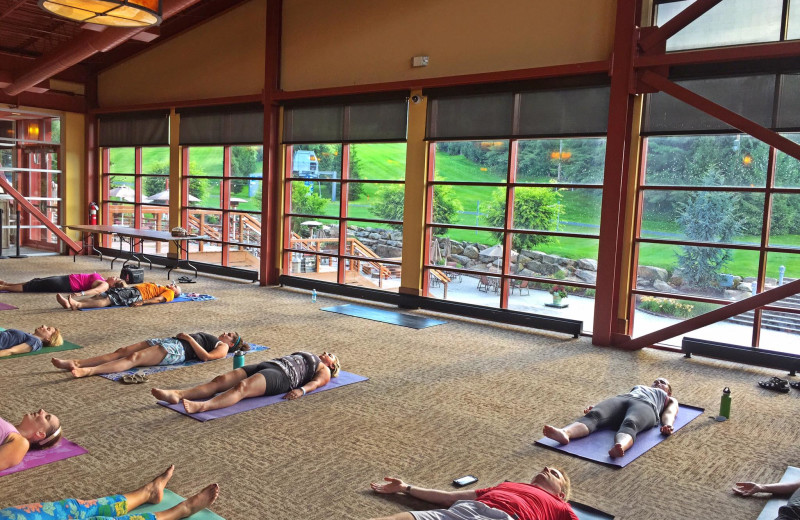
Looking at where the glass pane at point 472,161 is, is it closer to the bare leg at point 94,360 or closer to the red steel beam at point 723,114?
the red steel beam at point 723,114

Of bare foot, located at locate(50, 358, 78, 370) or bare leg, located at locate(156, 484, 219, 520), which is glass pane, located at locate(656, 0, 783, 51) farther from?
bare foot, located at locate(50, 358, 78, 370)

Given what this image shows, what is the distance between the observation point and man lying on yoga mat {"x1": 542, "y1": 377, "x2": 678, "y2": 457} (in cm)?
390

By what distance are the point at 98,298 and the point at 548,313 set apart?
16.5ft

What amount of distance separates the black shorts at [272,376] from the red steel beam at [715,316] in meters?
3.72

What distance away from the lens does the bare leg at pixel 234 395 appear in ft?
13.5

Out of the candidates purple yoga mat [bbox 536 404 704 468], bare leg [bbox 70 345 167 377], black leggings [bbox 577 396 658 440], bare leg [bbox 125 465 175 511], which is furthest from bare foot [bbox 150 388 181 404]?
black leggings [bbox 577 396 658 440]

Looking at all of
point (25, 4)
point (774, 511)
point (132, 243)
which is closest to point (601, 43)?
point (774, 511)

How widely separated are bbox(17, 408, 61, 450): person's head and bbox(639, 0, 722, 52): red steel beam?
582cm

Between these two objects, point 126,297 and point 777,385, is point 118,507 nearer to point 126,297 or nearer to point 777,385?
point 777,385

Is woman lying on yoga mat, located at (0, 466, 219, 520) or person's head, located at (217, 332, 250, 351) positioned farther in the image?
person's head, located at (217, 332, 250, 351)

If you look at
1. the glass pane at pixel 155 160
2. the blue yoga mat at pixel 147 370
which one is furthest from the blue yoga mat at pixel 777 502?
the glass pane at pixel 155 160

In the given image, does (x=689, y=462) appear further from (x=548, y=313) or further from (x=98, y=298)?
(x=98, y=298)

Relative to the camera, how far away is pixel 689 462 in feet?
12.5

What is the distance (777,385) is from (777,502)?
2.40 metres
